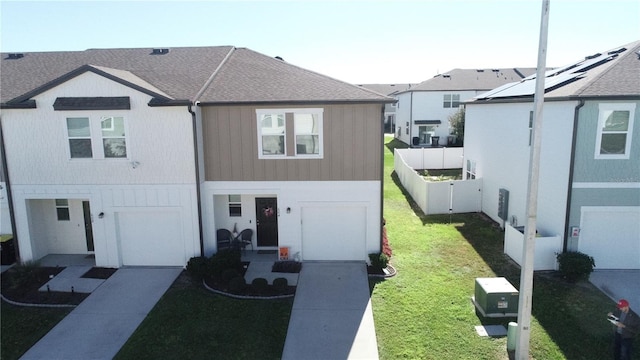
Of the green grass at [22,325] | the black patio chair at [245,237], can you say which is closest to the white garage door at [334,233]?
the black patio chair at [245,237]

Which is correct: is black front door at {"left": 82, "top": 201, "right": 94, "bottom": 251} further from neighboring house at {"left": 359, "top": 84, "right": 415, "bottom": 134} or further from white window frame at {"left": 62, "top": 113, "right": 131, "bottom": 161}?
neighboring house at {"left": 359, "top": 84, "right": 415, "bottom": 134}

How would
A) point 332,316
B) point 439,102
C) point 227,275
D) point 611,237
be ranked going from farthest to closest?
1. point 439,102
2. point 611,237
3. point 227,275
4. point 332,316

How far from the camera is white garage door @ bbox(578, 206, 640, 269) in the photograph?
43.0ft

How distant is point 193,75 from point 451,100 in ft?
113

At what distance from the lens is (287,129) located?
1363cm

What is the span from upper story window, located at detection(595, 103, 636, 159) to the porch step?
1626 centimetres

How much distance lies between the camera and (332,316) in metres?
10.8

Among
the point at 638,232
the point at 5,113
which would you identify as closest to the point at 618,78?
the point at 638,232

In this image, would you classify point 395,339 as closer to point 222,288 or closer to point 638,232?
point 222,288

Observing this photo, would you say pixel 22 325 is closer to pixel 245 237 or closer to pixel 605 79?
pixel 245 237

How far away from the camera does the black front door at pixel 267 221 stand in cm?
1530

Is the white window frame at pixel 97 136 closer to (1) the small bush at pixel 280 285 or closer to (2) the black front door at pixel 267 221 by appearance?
(2) the black front door at pixel 267 221

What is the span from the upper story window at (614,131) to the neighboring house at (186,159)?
6.76 metres

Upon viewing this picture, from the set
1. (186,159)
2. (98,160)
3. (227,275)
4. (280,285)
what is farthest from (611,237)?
(98,160)
